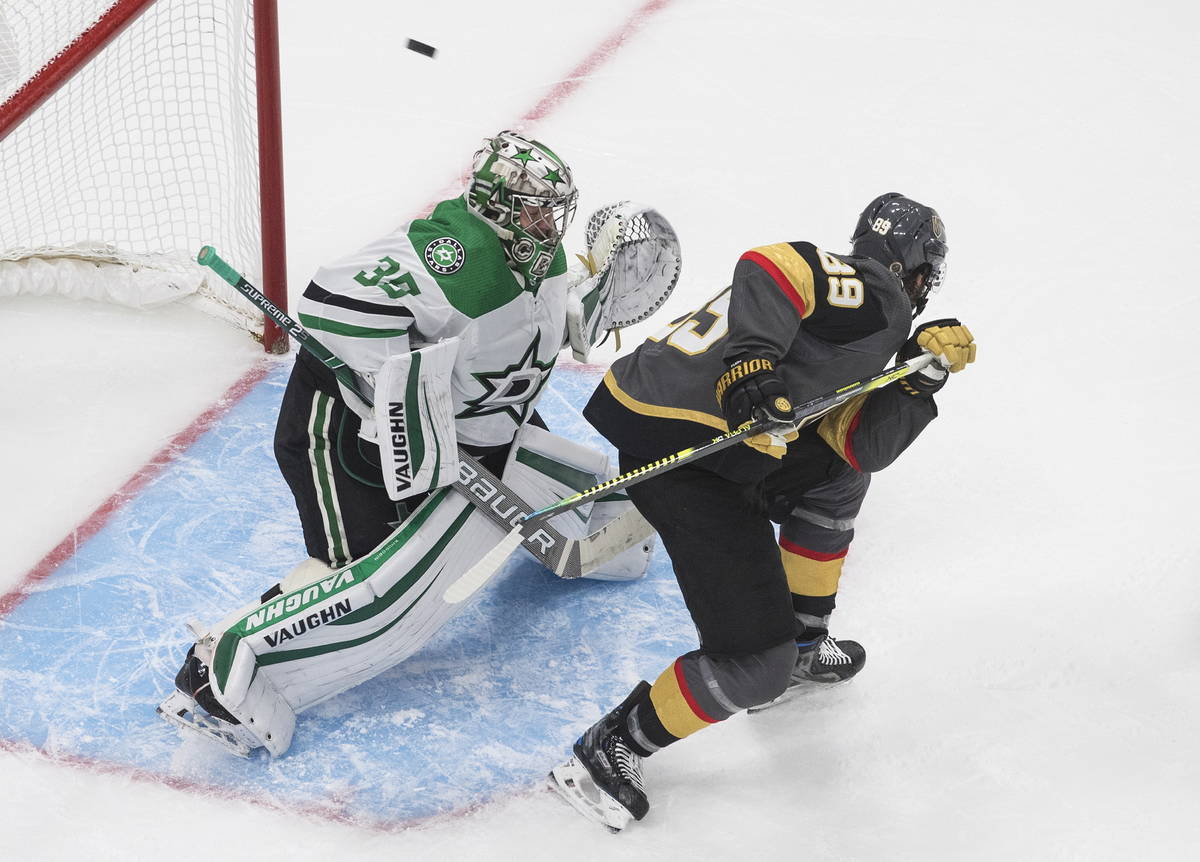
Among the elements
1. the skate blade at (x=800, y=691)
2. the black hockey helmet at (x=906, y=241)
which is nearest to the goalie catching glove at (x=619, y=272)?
the black hockey helmet at (x=906, y=241)

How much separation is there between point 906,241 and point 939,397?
136cm

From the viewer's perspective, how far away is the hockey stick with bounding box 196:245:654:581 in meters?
2.64

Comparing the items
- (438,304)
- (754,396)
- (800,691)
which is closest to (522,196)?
(438,304)

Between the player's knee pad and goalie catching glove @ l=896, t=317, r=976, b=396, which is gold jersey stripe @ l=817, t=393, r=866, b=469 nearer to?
goalie catching glove @ l=896, t=317, r=976, b=396

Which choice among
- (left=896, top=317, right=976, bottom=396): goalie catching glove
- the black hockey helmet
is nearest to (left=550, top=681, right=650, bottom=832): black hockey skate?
(left=896, top=317, right=976, bottom=396): goalie catching glove

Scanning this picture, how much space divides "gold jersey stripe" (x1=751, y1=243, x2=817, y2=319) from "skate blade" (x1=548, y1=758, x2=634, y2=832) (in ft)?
3.07

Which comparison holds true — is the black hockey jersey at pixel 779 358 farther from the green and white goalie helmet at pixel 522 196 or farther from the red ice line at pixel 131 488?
the red ice line at pixel 131 488

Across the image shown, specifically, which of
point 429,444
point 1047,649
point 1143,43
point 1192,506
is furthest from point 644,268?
point 1143,43

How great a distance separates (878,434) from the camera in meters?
2.54

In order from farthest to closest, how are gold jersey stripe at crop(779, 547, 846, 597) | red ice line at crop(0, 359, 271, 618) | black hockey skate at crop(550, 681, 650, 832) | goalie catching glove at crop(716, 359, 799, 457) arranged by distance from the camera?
red ice line at crop(0, 359, 271, 618), gold jersey stripe at crop(779, 547, 846, 597), black hockey skate at crop(550, 681, 650, 832), goalie catching glove at crop(716, 359, 799, 457)

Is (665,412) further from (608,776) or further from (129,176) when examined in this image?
(129,176)

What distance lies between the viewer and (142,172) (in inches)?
165

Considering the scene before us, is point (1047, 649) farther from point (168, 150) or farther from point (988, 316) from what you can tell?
point (168, 150)

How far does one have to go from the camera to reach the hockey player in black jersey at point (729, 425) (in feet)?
7.80
